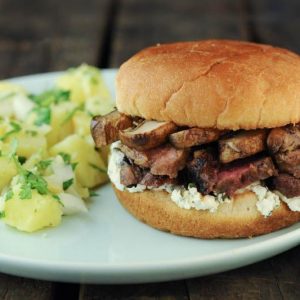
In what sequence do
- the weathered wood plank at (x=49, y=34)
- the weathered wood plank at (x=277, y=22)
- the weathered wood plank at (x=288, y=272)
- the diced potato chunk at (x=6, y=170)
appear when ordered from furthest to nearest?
the weathered wood plank at (x=277, y=22), the weathered wood plank at (x=49, y=34), the diced potato chunk at (x=6, y=170), the weathered wood plank at (x=288, y=272)

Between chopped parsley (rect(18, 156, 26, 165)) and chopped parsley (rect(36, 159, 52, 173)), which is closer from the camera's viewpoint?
chopped parsley (rect(36, 159, 52, 173))

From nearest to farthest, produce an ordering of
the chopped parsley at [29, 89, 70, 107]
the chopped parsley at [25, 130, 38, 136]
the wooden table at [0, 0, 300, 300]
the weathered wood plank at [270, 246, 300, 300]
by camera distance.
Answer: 1. the weathered wood plank at [270, 246, 300, 300]
2. the chopped parsley at [25, 130, 38, 136]
3. the chopped parsley at [29, 89, 70, 107]
4. the wooden table at [0, 0, 300, 300]

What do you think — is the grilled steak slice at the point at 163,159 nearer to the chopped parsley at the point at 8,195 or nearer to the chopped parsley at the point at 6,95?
the chopped parsley at the point at 8,195

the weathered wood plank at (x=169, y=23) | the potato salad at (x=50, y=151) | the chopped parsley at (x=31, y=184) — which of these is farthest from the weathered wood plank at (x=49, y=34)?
the chopped parsley at (x=31, y=184)

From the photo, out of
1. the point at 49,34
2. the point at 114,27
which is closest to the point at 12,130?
the point at 49,34

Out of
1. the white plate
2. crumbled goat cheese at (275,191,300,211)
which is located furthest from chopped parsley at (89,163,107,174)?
crumbled goat cheese at (275,191,300,211)

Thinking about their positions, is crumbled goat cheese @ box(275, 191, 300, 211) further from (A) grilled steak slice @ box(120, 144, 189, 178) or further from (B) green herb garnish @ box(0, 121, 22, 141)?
(B) green herb garnish @ box(0, 121, 22, 141)
